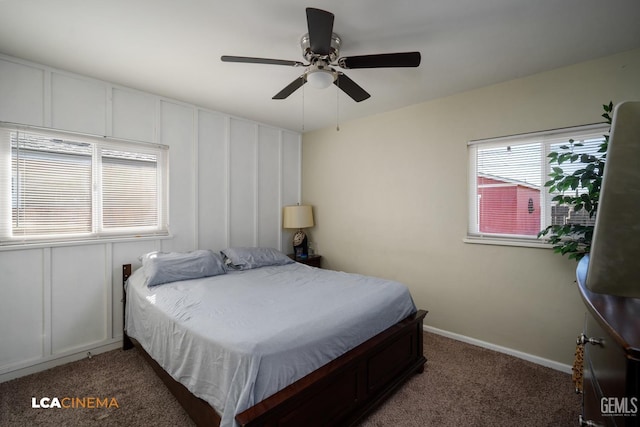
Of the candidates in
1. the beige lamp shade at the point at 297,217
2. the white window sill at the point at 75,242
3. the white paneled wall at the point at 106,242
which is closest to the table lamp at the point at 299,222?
the beige lamp shade at the point at 297,217

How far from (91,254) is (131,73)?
176 centimetres

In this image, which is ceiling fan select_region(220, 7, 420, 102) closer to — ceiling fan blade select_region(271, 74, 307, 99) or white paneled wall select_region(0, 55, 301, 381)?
ceiling fan blade select_region(271, 74, 307, 99)

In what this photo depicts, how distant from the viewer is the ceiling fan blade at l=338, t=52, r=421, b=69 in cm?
176

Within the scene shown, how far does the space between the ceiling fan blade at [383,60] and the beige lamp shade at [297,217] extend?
2551 mm

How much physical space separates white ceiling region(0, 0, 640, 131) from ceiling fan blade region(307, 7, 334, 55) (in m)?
0.30

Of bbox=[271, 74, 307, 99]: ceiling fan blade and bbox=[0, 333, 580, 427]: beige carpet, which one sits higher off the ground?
bbox=[271, 74, 307, 99]: ceiling fan blade

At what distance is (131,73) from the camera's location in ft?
8.63

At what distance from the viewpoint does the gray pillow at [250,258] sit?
3285mm

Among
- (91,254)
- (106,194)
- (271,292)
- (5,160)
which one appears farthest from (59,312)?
(271,292)

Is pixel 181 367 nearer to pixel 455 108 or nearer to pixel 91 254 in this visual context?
pixel 91 254

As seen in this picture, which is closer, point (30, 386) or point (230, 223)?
point (30, 386)

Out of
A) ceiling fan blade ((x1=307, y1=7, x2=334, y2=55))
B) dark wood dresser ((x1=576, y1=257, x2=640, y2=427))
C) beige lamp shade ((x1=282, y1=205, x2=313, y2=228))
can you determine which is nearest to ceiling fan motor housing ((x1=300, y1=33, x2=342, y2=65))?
ceiling fan blade ((x1=307, y1=7, x2=334, y2=55))

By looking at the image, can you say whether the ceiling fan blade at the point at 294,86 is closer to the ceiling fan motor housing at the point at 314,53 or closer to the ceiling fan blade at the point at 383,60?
the ceiling fan motor housing at the point at 314,53

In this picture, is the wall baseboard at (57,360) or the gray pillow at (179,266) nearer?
the wall baseboard at (57,360)
